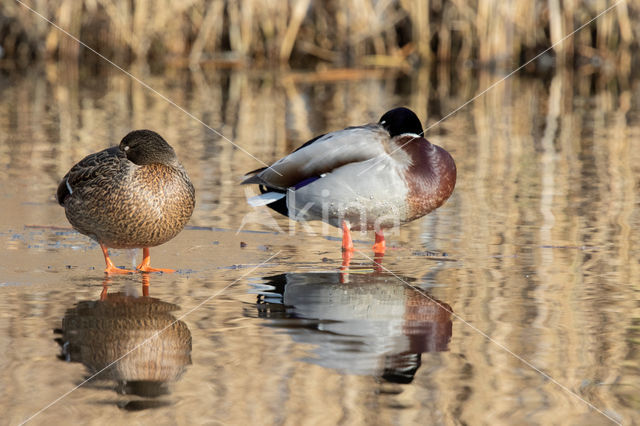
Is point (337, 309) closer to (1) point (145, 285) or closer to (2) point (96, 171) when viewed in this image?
(1) point (145, 285)

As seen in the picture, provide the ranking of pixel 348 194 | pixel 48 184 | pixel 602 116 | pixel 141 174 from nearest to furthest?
pixel 141 174 < pixel 348 194 < pixel 48 184 < pixel 602 116

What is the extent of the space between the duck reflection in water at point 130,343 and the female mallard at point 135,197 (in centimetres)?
34

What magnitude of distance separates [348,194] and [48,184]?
2.76 m

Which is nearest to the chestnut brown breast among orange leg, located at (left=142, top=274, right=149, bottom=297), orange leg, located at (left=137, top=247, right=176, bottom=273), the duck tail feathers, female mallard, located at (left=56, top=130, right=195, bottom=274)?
the duck tail feathers

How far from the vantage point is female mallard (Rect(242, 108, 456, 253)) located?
5191mm

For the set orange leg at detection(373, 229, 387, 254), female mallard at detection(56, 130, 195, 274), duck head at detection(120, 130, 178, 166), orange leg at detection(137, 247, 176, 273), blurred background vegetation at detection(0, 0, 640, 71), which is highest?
blurred background vegetation at detection(0, 0, 640, 71)

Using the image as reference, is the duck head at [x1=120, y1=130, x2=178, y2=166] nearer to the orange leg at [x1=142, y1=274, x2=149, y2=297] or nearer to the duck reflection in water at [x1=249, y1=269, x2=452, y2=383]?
the orange leg at [x1=142, y1=274, x2=149, y2=297]

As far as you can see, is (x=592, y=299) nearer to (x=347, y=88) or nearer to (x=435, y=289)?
(x=435, y=289)

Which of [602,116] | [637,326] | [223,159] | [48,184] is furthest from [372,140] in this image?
[602,116]

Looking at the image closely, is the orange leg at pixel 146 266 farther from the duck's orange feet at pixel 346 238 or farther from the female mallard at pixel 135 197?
the duck's orange feet at pixel 346 238

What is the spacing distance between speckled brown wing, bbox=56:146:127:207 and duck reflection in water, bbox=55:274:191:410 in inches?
22.0

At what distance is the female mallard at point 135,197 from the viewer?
4.61 metres

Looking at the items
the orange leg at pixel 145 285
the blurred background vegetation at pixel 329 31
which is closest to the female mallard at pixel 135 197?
the orange leg at pixel 145 285

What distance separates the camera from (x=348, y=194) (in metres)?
5.23
